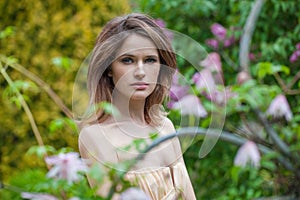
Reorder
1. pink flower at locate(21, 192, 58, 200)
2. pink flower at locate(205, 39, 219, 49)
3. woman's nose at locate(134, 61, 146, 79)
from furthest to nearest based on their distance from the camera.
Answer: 1. pink flower at locate(205, 39, 219, 49)
2. woman's nose at locate(134, 61, 146, 79)
3. pink flower at locate(21, 192, 58, 200)

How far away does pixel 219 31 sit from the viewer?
3826 millimetres

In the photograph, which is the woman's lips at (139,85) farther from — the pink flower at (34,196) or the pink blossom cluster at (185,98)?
the pink flower at (34,196)

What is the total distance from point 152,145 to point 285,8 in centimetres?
243

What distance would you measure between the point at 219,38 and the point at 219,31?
0.07m

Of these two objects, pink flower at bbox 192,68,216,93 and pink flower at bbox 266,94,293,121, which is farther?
pink flower at bbox 266,94,293,121

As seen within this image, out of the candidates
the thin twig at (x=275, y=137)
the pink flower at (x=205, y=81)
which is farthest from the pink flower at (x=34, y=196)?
the thin twig at (x=275, y=137)

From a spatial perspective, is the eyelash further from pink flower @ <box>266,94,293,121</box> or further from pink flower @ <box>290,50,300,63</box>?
pink flower @ <box>290,50,300,63</box>

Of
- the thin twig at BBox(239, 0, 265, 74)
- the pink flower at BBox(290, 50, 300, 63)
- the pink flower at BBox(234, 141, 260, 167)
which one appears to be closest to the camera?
the pink flower at BBox(234, 141, 260, 167)

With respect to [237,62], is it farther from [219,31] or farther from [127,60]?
[127,60]

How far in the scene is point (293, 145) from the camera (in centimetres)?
307

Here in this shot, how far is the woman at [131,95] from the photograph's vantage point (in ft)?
5.18

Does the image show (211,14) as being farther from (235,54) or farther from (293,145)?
(293,145)

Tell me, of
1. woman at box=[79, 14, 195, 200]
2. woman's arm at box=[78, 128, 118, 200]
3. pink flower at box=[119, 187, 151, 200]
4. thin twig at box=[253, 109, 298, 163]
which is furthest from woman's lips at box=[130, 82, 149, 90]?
thin twig at box=[253, 109, 298, 163]

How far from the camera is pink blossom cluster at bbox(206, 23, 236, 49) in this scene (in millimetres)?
3834
